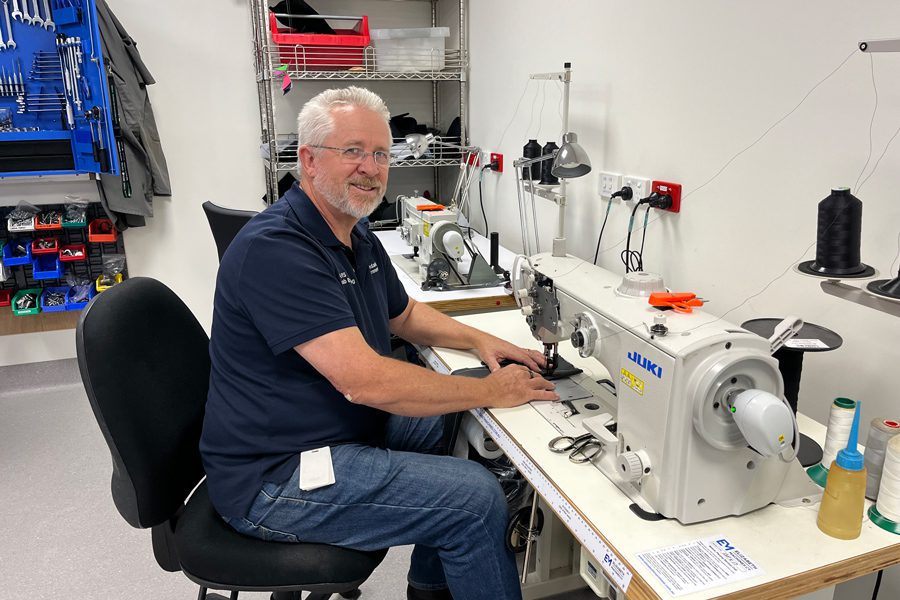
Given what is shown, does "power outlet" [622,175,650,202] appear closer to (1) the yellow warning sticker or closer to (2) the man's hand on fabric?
(2) the man's hand on fabric

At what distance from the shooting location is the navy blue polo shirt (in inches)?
51.6

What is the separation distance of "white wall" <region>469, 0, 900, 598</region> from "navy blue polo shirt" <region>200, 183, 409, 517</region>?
101 cm

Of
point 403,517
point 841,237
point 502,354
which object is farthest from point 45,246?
point 841,237

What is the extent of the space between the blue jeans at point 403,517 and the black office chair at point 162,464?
3cm

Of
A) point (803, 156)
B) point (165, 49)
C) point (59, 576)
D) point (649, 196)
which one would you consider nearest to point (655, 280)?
point (803, 156)

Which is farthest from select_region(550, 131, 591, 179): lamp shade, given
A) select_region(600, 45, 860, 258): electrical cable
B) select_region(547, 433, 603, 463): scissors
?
select_region(547, 433, 603, 463): scissors

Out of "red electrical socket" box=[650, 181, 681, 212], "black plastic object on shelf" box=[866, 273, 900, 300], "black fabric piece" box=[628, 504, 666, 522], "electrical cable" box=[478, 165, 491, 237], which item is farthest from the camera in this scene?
"electrical cable" box=[478, 165, 491, 237]

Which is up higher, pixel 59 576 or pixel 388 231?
pixel 388 231

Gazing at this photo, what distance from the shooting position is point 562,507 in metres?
1.12

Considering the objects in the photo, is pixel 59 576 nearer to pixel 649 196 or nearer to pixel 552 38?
pixel 649 196

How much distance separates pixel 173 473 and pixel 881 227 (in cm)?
A: 153

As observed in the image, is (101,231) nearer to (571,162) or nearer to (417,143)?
(417,143)

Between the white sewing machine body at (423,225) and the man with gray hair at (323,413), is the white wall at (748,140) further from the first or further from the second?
the man with gray hair at (323,413)

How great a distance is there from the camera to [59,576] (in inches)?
80.5
